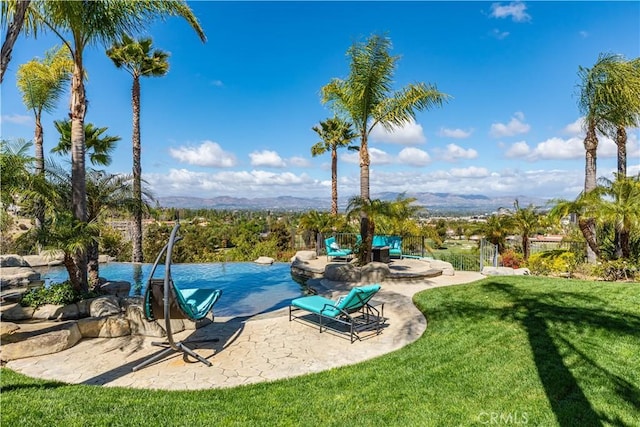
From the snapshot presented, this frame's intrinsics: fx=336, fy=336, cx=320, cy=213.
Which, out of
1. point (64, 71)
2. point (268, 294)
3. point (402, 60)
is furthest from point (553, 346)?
point (64, 71)

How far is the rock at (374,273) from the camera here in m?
10.5

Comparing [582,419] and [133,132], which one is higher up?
[133,132]

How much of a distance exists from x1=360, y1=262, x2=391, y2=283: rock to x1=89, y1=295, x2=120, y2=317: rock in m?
6.65

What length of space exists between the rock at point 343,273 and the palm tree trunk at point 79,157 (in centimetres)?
660

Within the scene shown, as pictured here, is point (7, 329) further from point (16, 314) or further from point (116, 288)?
point (116, 288)

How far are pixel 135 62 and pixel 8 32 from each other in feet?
47.4

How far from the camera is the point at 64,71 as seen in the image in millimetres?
13008

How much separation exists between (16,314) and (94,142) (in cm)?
835

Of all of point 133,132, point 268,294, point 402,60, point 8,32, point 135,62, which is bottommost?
point 268,294

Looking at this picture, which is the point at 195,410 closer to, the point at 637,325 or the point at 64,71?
the point at 637,325

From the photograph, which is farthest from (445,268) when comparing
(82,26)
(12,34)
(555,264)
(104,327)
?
(82,26)

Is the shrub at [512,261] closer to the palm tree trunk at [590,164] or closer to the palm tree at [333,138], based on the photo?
the palm tree trunk at [590,164]

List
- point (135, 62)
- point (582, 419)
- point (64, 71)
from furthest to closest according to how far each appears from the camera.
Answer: point (135, 62)
point (64, 71)
point (582, 419)

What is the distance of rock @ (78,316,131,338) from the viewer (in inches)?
236
